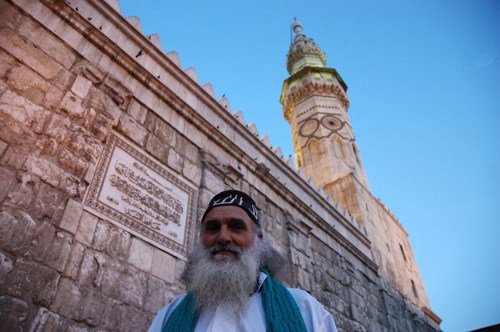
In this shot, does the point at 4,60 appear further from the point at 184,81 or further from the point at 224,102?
the point at 224,102

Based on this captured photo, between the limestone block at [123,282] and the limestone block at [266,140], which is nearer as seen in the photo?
the limestone block at [123,282]

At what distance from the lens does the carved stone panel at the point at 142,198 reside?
3.07 m

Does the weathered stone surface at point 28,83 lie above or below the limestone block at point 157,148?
below

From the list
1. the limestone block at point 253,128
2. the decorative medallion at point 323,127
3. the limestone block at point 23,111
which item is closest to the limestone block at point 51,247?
the limestone block at point 23,111

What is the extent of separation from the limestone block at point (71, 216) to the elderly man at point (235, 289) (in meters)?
1.26

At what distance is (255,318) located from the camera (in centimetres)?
151

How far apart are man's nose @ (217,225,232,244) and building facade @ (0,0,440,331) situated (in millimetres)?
1419

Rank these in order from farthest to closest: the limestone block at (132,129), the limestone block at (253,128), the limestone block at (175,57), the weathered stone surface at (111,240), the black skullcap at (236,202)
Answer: the limestone block at (253,128) → the limestone block at (175,57) → the limestone block at (132,129) → the weathered stone surface at (111,240) → the black skullcap at (236,202)

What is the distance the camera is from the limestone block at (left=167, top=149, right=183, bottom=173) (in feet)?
12.9

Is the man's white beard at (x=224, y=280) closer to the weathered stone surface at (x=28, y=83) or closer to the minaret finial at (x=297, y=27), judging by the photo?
the weathered stone surface at (x=28, y=83)

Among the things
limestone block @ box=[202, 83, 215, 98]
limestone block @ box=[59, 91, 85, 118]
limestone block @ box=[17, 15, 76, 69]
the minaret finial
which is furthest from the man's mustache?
the minaret finial

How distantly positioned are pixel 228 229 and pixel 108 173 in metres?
1.85

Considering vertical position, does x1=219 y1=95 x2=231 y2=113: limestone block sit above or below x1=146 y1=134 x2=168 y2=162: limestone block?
above

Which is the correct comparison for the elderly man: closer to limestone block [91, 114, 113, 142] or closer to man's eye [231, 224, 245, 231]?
man's eye [231, 224, 245, 231]
